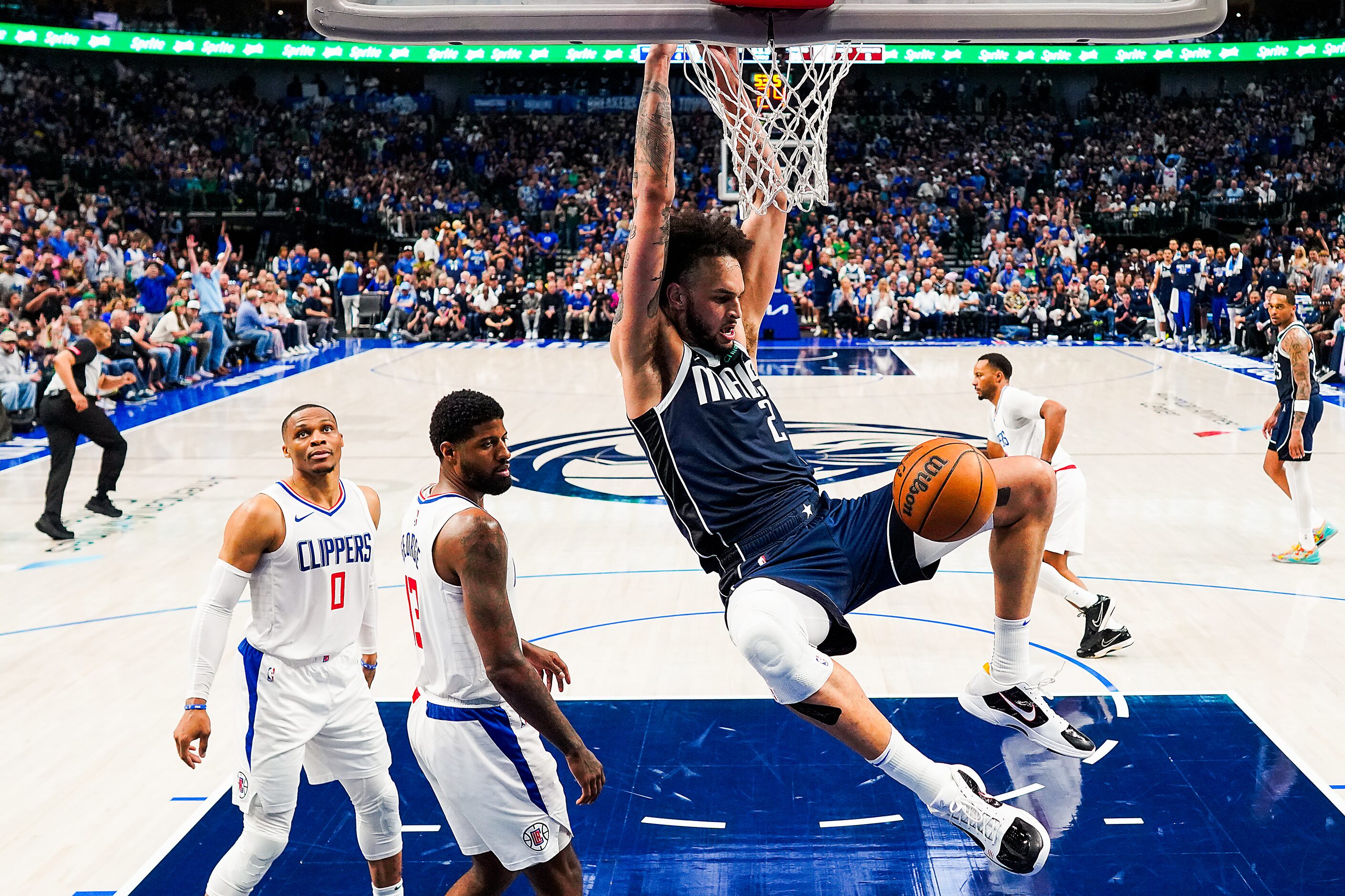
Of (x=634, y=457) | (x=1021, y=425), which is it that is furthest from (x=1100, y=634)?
(x=634, y=457)

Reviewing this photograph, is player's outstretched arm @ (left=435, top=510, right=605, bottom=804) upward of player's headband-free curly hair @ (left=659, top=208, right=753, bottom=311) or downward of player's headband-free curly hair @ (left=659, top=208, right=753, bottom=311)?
downward

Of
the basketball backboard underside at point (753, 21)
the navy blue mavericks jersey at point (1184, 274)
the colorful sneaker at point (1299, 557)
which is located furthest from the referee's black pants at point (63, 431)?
the navy blue mavericks jersey at point (1184, 274)

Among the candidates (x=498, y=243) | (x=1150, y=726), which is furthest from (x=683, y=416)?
(x=498, y=243)

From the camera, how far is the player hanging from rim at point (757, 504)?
129 inches

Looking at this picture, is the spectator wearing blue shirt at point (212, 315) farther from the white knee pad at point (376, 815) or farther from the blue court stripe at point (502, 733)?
the blue court stripe at point (502, 733)

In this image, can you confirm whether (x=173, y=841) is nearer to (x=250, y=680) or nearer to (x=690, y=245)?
(x=250, y=680)

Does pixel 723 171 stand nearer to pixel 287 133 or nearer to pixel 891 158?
pixel 891 158

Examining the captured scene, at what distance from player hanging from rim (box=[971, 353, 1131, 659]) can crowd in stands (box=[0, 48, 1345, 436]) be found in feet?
37.3

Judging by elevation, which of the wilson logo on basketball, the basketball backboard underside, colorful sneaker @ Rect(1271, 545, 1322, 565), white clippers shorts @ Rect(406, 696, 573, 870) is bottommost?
colorful sneaker @ Rect(1271, 545, 1322, 565)

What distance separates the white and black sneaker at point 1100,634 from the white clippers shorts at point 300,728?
3812mm

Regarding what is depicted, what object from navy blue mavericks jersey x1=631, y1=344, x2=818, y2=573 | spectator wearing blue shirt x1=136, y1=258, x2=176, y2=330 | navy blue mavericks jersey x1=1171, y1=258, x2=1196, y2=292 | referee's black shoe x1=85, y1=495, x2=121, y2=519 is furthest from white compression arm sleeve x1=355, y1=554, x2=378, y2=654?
navy blue mavericks jersey x1=1171, y1=258, x2=1196, y2=292

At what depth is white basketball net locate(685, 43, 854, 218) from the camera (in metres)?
4.49

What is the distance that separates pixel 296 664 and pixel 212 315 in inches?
595

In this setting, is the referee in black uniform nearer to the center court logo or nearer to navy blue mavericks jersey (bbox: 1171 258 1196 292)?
the center court logo
